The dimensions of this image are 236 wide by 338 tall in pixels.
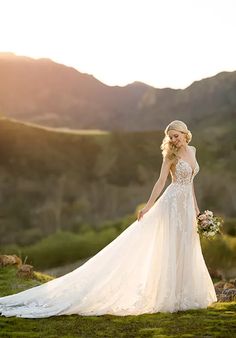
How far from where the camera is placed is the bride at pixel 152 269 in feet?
24.9

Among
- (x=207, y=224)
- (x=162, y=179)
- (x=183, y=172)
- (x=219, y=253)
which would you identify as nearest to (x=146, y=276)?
(x=207, y=224)

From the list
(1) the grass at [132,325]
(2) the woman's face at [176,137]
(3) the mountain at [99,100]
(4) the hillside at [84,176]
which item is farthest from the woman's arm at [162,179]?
(3) the mountain at [99,100]

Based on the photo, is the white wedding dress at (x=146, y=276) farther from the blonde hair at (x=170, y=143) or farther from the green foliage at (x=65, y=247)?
the green foliage at (x=65, y=247)

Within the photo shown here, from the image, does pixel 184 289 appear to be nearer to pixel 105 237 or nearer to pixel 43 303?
pixel 43 303

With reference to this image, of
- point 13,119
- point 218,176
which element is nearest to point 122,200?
point 218,176

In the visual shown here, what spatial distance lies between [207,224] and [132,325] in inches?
66.9

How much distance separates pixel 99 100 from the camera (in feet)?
216

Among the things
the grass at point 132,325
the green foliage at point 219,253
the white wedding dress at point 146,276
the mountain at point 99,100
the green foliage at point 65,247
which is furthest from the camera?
the mountain at point 99,100

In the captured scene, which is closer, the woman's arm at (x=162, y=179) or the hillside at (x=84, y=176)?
the woman's arm at (x=162, y=179)

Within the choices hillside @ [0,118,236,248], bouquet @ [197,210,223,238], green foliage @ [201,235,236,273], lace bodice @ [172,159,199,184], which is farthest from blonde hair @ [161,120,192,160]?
hillside @ [0,118,236,248]

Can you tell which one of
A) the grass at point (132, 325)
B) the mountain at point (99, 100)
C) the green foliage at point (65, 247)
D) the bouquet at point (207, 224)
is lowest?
the grass at point (132, 325)

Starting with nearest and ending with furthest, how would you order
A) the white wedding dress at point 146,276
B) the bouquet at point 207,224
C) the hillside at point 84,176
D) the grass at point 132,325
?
1. the grass at point 132,325
2. the white wedding dress at point 146,276
3. the bouquet at point 207,224
4. the hillside at point 84,176

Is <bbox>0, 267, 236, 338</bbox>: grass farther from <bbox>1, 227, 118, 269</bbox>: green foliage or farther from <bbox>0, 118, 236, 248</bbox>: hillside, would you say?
<bbox>0, 118, 236, 248</bbox>: hillside

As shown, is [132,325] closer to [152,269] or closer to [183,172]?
[152,269]
